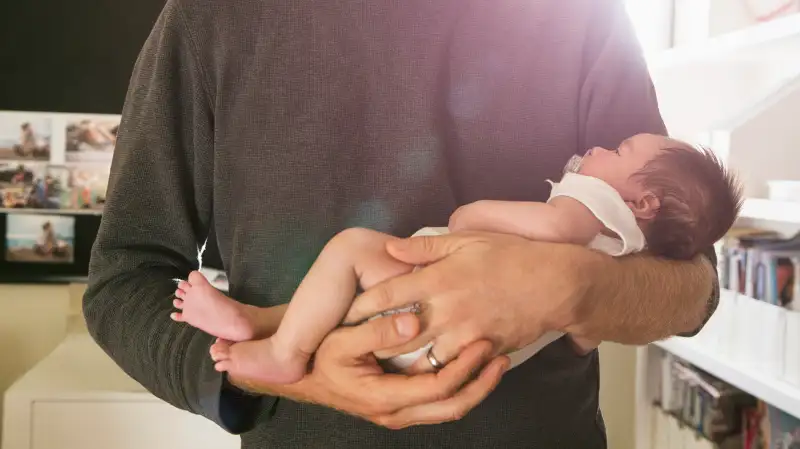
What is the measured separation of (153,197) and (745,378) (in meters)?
1.20

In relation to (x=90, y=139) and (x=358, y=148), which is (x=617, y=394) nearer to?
(x=358, y=148)

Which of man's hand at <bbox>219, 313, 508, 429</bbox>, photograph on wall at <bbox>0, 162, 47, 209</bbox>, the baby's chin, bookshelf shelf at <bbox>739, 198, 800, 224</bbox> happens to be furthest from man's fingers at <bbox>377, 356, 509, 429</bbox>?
photograph on wall at <bbox>0, 162, 47, 209</bbox>

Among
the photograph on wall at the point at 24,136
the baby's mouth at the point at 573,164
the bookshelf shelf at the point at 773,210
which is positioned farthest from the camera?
the photograph on wall at the point at 24,136

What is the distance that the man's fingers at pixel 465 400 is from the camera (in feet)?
2.10

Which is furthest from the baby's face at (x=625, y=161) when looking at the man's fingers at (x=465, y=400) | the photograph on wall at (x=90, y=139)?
the photograph on wall at (x=90, y=139)

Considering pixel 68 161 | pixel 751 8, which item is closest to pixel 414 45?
pixel 751 8

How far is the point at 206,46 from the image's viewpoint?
0.83 meters

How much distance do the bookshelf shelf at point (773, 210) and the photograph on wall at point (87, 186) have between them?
1.91 m

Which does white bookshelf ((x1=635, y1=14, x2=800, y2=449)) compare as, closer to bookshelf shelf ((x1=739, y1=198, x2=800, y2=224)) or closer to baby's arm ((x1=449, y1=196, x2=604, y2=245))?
bookshelf shelf ((x1=739, y1=198, x2=800, y2=224))

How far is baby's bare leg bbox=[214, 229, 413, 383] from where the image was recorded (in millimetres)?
693

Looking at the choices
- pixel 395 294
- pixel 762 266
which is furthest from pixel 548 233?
pixel 762 266

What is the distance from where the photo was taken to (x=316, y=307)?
692mm

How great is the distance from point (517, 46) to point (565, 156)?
168mm

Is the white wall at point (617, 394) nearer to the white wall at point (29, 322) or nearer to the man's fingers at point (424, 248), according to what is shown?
the man's fingers at point (424, 248)
